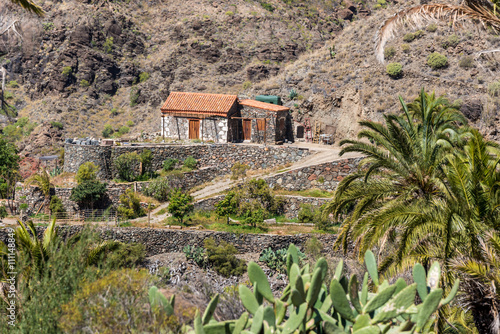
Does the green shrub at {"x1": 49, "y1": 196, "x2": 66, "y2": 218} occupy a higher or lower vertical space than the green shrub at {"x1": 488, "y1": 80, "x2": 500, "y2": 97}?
lower

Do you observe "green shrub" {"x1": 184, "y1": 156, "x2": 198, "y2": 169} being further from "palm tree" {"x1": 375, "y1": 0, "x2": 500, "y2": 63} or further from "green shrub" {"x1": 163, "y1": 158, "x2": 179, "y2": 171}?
"palm tree" {"x1": 375, "y1": 0, "x2": 500, "y2": 63}

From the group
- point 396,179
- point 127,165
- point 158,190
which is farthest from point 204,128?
point 396,179

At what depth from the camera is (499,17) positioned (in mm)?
9961

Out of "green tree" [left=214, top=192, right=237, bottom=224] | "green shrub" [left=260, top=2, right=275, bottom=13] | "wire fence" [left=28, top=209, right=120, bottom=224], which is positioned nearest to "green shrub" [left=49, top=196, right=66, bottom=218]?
"wire fence" [left=28, top=209, right=120, bottom=224]

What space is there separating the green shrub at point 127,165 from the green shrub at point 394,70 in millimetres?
22123

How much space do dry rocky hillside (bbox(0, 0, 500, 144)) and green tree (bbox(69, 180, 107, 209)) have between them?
671 inches

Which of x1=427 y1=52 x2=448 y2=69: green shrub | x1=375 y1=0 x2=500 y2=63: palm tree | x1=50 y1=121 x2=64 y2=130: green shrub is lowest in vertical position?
x1=50 y1=121 x2=64 y2=130: green shrub

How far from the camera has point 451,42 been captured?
39.6m

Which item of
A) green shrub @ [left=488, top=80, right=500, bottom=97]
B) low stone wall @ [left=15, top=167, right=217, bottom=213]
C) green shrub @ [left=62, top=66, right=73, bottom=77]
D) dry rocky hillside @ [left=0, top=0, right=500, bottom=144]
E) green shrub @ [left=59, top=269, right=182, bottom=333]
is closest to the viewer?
green shrub @ [left=59, top=269, right=182, bottom=333]

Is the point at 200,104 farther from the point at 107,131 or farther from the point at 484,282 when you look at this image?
the point at 484,282

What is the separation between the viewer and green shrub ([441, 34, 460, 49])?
1553 inches

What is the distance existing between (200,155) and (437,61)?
22.0 m

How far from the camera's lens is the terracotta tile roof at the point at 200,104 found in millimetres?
31828

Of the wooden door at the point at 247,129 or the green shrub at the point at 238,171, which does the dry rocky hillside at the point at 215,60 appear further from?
the green shrub at the point at 238,171
